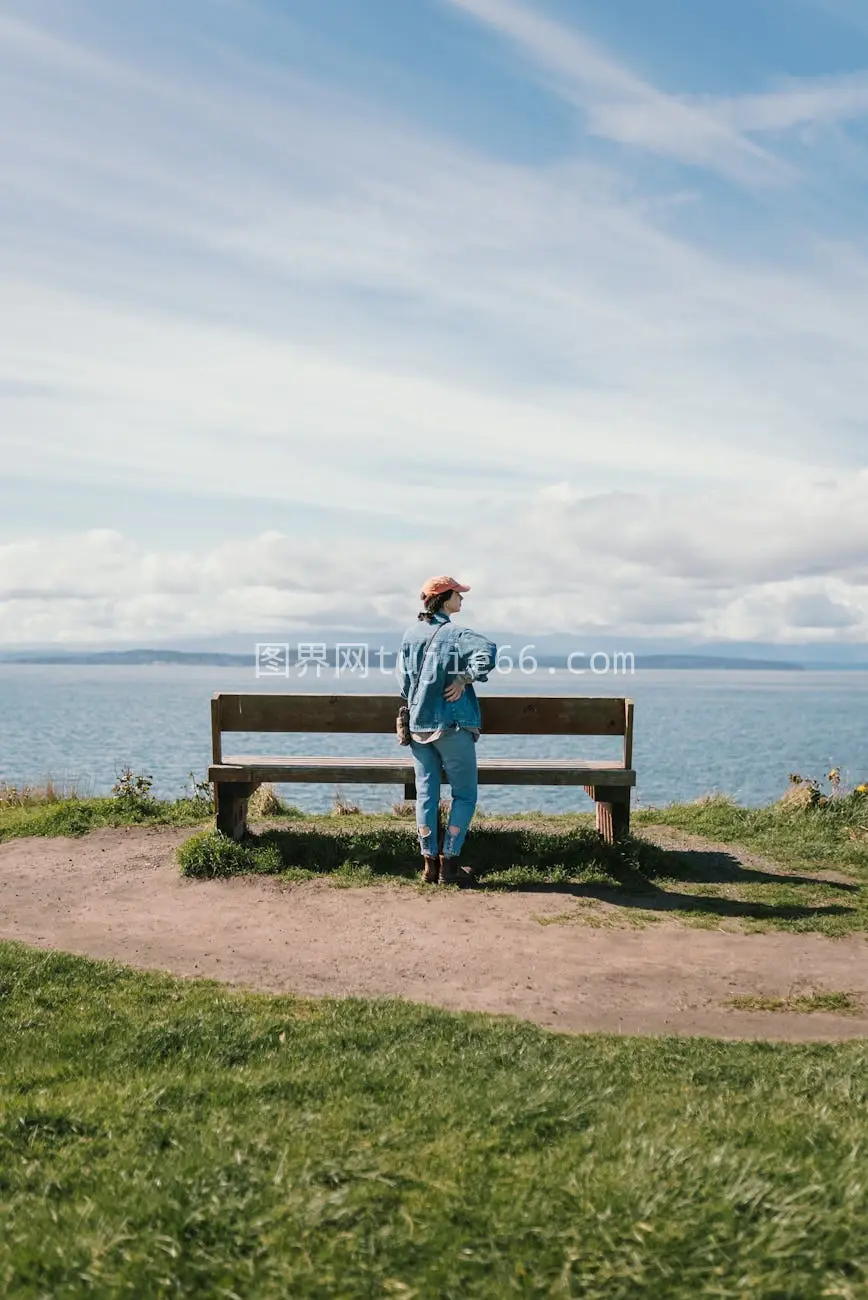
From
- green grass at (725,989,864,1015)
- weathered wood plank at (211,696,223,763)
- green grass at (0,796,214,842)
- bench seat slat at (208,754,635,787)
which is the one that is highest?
weathered wood plank at (211,696,223,763)

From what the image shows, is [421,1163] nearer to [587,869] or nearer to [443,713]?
[443,713]

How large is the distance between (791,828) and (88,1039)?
24.8ft

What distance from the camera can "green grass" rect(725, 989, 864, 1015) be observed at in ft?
18.8

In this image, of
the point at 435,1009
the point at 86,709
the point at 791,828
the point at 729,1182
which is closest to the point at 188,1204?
the point at 729,1182

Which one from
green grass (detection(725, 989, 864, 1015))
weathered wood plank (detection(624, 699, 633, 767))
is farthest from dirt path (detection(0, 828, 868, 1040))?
weathered wood plank (detection(624, 699, 633, 767))

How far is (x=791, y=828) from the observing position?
416 inches

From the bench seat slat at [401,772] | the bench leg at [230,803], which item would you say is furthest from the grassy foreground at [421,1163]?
the bench leg at [230,803]

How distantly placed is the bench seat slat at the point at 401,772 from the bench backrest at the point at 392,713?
0.75ft

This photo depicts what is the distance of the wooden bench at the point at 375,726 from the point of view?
29.9 ft

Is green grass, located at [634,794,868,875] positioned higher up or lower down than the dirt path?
higher up

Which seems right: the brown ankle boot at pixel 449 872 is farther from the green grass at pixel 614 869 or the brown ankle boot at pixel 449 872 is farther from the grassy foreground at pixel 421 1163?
the grassy foreground at pixel 421 1163

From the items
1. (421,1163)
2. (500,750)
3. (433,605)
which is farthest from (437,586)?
(500,750)

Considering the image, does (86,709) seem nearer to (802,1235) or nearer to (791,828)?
(791,828)

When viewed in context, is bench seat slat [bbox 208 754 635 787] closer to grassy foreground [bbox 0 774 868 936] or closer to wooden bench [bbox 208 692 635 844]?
wooden bench [bbox 208 692 635 844]
